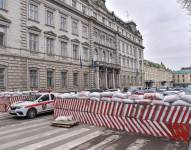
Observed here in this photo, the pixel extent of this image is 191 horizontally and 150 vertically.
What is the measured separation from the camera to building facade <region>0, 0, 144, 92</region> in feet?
84.8

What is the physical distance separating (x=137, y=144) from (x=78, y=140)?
2115 mm

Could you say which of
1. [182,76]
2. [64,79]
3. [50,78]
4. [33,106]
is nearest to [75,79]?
[64,79]

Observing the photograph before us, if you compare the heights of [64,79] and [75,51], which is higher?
[75,51]

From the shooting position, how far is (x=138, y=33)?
74312 mm

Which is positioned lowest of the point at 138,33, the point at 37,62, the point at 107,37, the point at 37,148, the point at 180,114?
the point at 37,148

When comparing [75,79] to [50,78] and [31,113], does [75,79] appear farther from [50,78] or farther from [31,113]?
[31,113]

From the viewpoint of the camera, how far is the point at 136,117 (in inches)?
376

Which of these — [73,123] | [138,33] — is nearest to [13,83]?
[73,123]

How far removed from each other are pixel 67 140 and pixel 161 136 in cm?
355

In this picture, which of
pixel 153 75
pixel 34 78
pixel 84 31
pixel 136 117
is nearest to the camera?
pixel 136 117

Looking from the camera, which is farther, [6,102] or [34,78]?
[34,78]

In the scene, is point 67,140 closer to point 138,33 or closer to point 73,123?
point 73,123

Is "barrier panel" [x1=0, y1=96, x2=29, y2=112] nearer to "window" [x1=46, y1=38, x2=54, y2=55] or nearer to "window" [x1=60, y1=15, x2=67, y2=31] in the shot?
"window" [x1=46, y1=38, x2=54, y2=55]

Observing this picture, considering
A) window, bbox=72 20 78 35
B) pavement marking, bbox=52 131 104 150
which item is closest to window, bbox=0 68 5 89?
window, bbox=72 20 78 35
